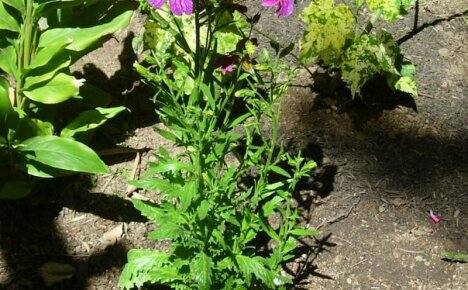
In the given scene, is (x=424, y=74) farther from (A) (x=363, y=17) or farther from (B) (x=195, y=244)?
(B) (x=195, y=244)

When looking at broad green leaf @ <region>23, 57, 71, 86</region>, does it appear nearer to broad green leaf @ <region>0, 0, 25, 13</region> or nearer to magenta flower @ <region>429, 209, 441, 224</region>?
broad green leaf @ <region>0, 0, 25, 13</region>

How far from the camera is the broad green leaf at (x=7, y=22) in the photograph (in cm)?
255

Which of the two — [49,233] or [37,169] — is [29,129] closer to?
[37,169]

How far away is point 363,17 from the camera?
3484mm

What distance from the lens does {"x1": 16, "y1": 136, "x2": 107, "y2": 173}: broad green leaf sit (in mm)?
2445

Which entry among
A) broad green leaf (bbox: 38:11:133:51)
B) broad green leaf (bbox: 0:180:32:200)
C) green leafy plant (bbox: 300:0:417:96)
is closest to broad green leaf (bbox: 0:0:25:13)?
broad green leaf (bbox: 38:11:133:51)

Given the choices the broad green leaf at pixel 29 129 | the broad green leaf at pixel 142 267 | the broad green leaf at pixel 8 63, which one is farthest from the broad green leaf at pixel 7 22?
the broad green leaf at pixel 142 267

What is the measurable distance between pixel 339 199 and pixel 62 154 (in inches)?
47.4

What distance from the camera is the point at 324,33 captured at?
285 centimetres

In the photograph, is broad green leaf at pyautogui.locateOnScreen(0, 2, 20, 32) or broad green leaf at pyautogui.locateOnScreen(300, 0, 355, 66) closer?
broad green leaf at pyautogui.locateOnScreen(0, 2, 20, 32)

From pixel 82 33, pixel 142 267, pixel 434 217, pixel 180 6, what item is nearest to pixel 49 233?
pixel 142 267

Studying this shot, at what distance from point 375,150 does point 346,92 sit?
0.35 meters

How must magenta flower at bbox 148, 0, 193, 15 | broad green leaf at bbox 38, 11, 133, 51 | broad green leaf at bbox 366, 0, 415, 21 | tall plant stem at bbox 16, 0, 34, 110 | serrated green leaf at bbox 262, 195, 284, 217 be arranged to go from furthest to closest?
broad green leaf at bbox 366, 0, 415, 21 → broad green leaf at bbox 38, 11, 133, 51 → tall plant stem at bbox 16, 0, 34, 110 → serrated green leaf at bbox 262, 195, 284, 217 → magenta flower at bbox 148, 0, 193, 15

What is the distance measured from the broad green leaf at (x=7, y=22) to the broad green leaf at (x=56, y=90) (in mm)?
255
